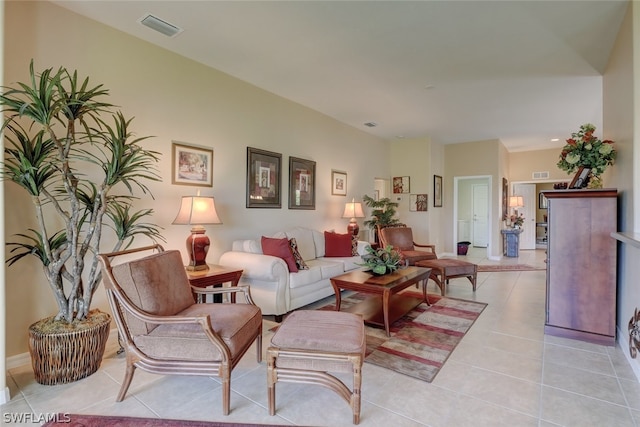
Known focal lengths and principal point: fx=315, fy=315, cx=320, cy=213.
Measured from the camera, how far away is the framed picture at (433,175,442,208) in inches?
295

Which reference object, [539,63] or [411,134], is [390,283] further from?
[411,134]

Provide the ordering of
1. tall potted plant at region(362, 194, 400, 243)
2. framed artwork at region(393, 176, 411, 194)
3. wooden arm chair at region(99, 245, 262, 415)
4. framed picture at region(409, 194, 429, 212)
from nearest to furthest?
wooden arm chair at region(99, 245, 262, 415) < tall potted plant at region(362, 194, 400, 243) < framed picture at region(409, 194, 429, 212) < framed artwork at region(393, 176, 411, 194)

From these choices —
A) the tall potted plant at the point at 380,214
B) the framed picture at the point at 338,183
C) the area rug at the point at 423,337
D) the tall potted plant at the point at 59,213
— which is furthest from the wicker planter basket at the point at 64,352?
the tall potted plant at the point at 380,214

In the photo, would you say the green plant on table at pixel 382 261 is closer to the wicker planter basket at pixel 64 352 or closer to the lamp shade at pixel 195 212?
the lamp shade at pixel 195 212

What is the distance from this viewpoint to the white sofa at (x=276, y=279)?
131 inches

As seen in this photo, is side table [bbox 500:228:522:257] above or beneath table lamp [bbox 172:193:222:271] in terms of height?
beneath

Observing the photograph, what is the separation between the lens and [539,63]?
11.8 feet

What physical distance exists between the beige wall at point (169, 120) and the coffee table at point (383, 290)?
157cm

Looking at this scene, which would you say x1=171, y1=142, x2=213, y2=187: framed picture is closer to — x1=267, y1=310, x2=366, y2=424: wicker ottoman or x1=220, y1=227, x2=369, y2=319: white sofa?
x1=220, y1=227, x2=369, y2=319: white sofa

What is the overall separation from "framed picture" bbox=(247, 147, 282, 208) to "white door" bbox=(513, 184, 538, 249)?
791 centimetres

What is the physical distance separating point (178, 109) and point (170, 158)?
1.80 feet

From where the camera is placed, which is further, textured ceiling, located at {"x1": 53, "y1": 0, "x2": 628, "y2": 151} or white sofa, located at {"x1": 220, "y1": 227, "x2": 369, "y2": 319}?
white sofa, located at {"x1": 220, "y1": 227, "x2": 369, "y2": 319}

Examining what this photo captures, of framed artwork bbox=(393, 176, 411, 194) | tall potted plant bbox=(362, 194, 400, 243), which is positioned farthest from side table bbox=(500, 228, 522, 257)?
tall potted plant bbox=(362, 194, 400, 243)

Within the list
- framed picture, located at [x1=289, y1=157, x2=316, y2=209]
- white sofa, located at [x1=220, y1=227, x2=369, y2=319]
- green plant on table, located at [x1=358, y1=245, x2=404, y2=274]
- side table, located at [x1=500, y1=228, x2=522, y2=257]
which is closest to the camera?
white sofa, located at [x1=220, y1=227, x2=369, y2=319]
